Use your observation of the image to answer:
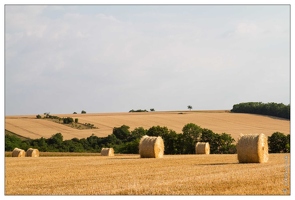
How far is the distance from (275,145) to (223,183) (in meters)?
30.7

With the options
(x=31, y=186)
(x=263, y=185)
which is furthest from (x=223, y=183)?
(x=31, y=186)

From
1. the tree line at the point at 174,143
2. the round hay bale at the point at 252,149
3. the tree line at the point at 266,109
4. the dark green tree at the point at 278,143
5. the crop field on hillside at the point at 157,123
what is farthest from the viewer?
the tree line at the point at 266,109

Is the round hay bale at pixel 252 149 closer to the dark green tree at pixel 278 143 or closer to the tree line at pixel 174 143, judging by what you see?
the tree line at pixel 174 143

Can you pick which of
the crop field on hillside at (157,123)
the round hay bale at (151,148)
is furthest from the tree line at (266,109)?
the round hay bale at (151,148)

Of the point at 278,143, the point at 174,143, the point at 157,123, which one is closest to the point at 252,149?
the point at 278,143

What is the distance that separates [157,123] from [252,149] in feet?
139

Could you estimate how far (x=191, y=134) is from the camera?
45.2 metres

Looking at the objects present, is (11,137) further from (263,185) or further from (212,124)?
(263,185)

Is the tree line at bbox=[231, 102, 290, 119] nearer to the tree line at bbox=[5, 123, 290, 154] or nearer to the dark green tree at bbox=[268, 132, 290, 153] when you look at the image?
the tree line at bbox=[5, 123, 290, 154]

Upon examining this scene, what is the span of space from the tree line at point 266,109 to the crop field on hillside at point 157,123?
149cm

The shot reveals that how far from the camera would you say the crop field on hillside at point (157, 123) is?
177 feet

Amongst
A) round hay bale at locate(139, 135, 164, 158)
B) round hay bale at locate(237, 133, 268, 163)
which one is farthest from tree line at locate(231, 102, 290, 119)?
round hay bale at locate(237, 133, 268, 163)
